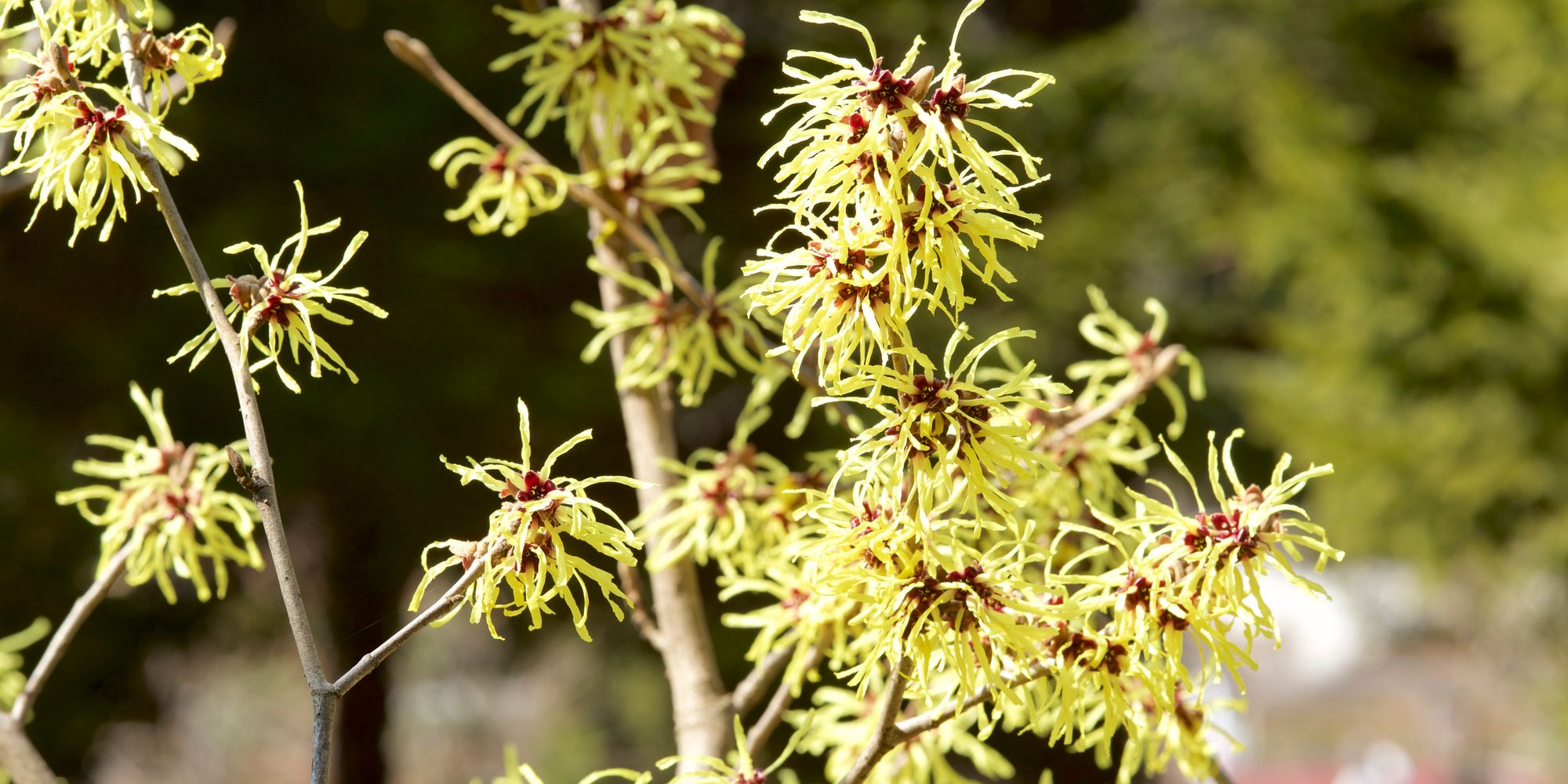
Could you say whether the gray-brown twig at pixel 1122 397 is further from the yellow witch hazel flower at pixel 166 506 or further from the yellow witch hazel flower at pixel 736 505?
the yellow witch hazel flower at pixel 166 506

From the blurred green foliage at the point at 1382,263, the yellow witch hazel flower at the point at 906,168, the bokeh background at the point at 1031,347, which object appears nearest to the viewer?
the yellow witch hazel flower at the point at 906,168

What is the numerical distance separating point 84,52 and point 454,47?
5.56ft

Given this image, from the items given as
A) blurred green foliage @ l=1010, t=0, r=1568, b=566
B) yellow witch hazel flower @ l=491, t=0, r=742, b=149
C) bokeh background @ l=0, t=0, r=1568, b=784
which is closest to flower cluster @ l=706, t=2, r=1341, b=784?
yellow witch hazel flower @ l=491, t=0, r=742, b=149

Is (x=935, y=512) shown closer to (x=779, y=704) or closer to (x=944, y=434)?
(x=944, y=434)

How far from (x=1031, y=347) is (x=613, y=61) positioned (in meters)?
2.04

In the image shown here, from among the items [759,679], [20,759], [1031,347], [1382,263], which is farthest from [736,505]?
[1382,263]

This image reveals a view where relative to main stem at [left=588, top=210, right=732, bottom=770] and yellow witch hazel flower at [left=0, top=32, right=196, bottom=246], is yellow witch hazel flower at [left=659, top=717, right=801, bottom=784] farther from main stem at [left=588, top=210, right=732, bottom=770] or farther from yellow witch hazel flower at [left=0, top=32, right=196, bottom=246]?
yellow witch hazel flower at [left=0, top=32, right=196, bottom=246]

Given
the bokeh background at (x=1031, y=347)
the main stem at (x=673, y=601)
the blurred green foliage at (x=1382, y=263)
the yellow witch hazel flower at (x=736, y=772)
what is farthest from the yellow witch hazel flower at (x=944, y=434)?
the blurred green foliage at (x=1382, y=263)

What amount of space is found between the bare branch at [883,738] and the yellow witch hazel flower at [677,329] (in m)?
0.21

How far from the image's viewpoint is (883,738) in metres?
0.38

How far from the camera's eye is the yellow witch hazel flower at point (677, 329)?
0.57m

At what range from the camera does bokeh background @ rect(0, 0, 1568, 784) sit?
2062 mm

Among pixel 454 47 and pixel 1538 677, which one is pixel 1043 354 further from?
pixel 1538 677

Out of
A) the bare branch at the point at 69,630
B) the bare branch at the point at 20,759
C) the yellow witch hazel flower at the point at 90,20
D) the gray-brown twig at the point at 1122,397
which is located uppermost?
the gray-brown twig at the point at 1122,397
